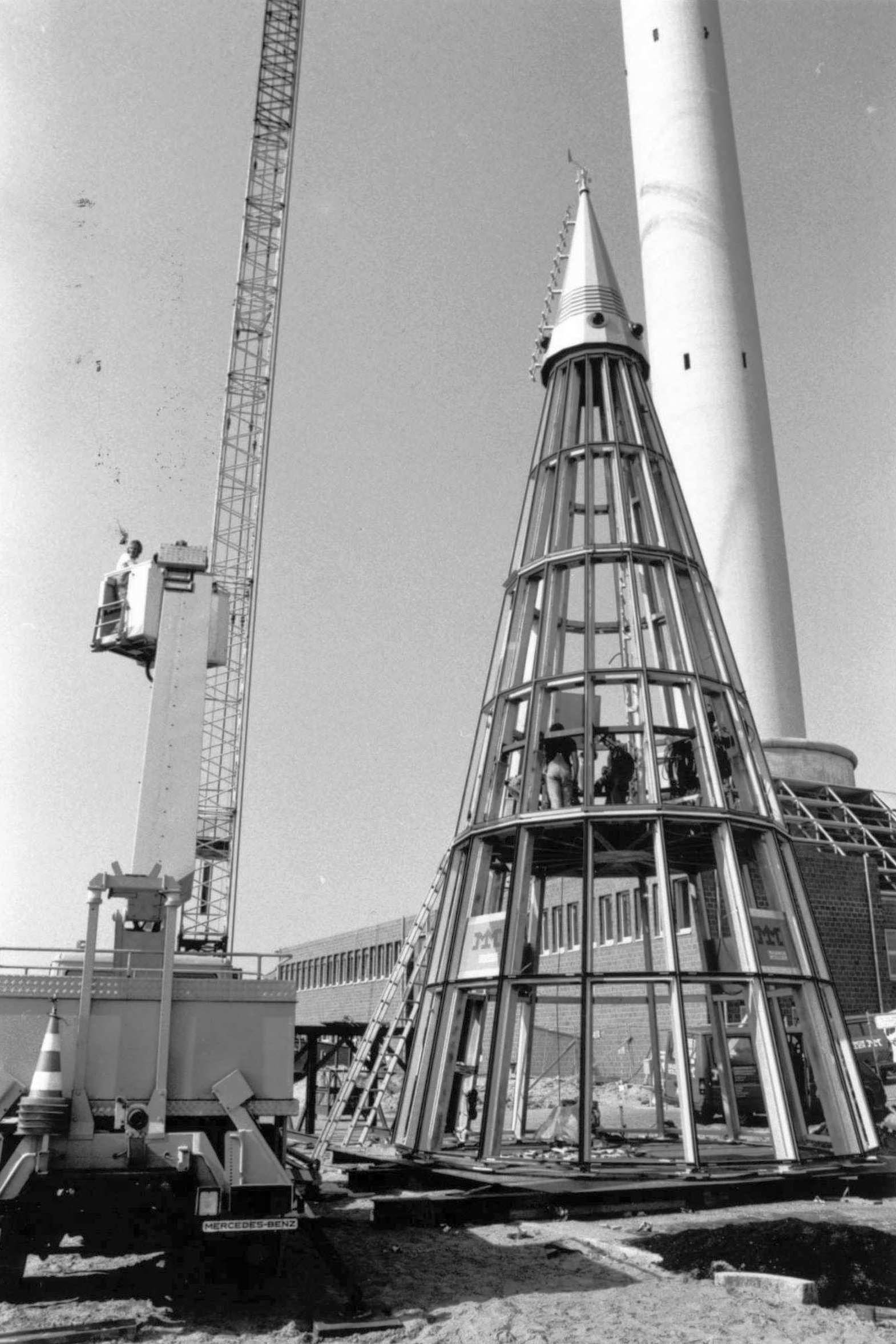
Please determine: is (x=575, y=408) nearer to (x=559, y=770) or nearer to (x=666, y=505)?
(x=666, y=505)

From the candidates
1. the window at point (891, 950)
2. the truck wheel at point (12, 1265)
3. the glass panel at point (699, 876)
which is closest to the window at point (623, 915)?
the window at point (891, 950)

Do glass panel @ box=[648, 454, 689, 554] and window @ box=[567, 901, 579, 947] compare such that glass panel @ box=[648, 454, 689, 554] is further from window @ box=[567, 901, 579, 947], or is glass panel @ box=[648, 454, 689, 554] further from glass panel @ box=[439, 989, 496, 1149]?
window @ box=[567, 901, 579, 947]

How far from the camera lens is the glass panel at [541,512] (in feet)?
66.0

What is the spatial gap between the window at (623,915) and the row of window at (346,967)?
21569 mm

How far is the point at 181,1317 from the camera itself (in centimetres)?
819

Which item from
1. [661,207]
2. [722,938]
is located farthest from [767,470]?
[722,938]

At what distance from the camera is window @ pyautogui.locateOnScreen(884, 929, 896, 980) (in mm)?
34438

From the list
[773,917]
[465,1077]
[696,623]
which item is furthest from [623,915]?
[773,917]

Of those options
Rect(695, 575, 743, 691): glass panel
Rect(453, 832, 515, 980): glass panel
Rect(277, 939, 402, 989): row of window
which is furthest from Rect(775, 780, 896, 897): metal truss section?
Rect(277, 939, 402, 989): row of window

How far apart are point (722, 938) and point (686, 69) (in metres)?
39.7

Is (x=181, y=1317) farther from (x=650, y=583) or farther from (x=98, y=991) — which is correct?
(x=650, y=583)

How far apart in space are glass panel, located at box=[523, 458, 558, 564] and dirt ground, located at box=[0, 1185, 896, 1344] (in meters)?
11.3

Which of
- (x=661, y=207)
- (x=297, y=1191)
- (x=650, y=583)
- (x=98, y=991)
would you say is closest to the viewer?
(x=98, y=991)

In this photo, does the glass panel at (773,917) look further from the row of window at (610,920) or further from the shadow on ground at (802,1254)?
the row of window at (610,920)
